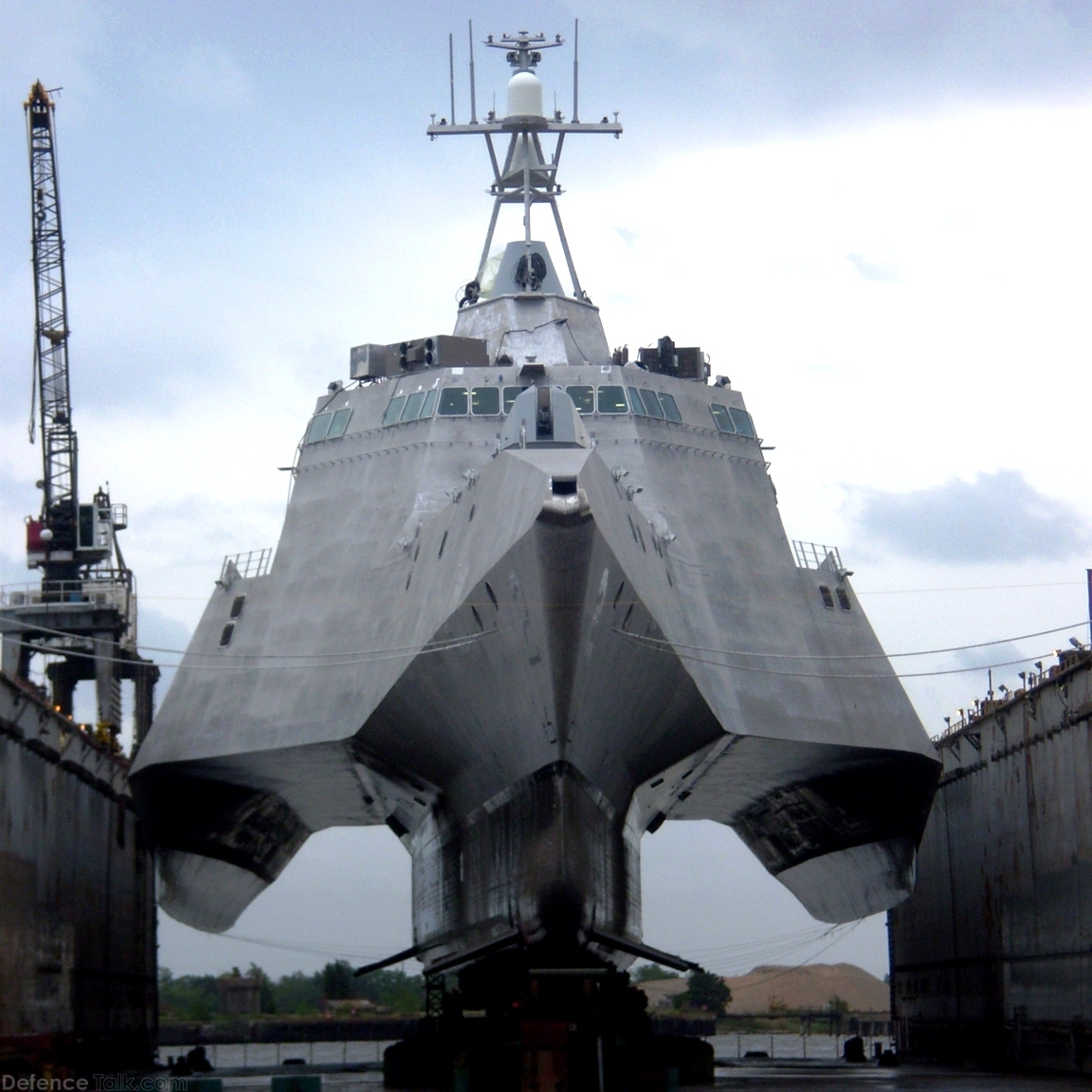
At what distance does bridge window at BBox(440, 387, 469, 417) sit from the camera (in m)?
26.1

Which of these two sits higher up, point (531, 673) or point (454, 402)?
point (454, 402)

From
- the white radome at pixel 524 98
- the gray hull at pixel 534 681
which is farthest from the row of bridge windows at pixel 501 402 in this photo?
the white radome at pixel 524 98

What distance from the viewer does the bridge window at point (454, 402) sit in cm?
2608

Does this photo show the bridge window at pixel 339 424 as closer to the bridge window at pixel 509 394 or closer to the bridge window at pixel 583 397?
the bridge window at pixel 509 394

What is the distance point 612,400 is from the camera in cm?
2617

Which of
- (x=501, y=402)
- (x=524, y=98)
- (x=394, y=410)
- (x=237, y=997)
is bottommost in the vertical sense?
(x=237, y=997)

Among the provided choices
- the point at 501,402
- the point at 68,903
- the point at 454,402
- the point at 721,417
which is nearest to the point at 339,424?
the point at 454,402

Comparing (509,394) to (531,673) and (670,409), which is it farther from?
(531,673)

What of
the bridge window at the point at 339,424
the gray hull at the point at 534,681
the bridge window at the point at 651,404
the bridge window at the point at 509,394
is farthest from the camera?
the bridge window at the point at 339,424

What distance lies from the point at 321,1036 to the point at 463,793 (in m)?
27.6

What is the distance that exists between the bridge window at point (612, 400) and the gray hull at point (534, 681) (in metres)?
0.22

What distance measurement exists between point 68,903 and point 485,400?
31.4 feet

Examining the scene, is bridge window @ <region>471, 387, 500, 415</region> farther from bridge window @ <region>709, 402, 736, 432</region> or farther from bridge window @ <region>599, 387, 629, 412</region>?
bridge window @ <region>709, 402, 736, 432</region>

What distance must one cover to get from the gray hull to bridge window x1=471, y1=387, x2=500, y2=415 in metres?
0.07
